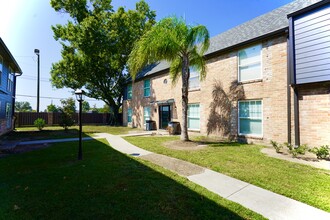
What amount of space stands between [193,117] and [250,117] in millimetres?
4227

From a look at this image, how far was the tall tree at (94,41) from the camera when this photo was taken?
1930 cm

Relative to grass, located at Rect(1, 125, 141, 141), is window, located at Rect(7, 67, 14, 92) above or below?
above

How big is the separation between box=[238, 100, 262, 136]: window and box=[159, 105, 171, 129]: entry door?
6.48 meters

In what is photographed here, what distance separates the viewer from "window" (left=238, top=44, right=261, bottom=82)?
29.2 feet

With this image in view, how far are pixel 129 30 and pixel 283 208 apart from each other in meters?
21.9

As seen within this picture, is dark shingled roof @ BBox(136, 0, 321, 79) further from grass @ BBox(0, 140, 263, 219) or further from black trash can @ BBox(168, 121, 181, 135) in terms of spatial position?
grass @ BBox(0, 140, 263, 219)

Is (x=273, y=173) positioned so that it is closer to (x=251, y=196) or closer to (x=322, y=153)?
(x=251, y=196)

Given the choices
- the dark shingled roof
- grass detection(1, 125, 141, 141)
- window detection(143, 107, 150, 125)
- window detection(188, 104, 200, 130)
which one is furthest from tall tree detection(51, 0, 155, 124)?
the dark shingled roof

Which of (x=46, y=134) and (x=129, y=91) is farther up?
(x=129, y=91)

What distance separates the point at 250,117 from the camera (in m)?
9.13

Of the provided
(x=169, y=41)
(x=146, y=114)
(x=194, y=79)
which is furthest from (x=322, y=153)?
(x=146, y=114)

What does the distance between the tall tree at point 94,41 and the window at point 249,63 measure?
15.2 meters

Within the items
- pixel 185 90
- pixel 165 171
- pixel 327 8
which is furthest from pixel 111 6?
pixel 165 171

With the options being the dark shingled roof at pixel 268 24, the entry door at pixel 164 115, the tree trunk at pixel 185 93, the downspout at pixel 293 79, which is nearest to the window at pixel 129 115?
the entry door at pixel 164 115
